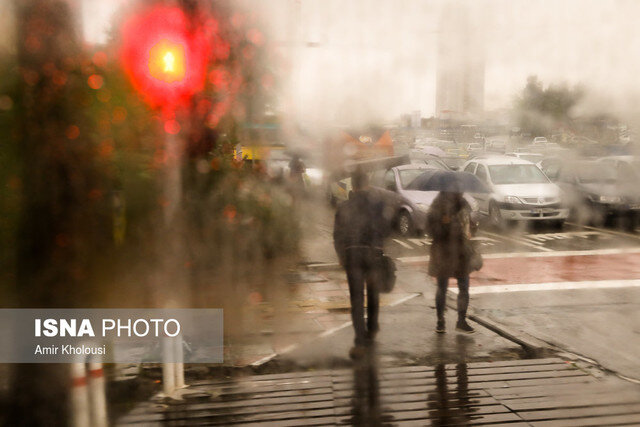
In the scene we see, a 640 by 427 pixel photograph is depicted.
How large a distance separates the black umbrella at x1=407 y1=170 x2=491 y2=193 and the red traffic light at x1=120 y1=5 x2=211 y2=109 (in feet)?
3.22

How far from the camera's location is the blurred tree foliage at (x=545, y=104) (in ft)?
3.97

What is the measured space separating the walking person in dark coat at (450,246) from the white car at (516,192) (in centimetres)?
45

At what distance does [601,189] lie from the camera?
184 cm

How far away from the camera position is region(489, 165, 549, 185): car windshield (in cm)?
203

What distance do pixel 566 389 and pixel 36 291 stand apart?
260 centimetres

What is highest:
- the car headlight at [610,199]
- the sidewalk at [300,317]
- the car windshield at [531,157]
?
the car windshield at [531,157]

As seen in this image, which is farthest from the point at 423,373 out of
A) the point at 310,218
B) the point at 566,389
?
the point at 310,218

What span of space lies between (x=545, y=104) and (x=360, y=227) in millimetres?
2255

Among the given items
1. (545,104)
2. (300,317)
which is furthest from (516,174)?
(300,317)

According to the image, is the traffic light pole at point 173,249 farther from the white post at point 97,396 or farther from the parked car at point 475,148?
the parked car at point 475,148

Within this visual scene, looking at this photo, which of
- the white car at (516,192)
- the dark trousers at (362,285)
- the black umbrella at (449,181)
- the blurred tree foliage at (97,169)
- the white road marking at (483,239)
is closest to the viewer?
the blurred tree foliage at (97,169)

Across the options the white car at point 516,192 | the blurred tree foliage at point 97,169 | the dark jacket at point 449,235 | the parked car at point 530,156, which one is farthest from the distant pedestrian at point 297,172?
the dark jacket at point 449,235

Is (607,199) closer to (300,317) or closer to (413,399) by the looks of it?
(413,399)

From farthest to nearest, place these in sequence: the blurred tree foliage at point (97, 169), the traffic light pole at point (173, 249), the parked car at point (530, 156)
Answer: the traffic light pole at point (173, 249) < the blurred tree foliage at point (97, 169) < the parked car at point (530, 156)
